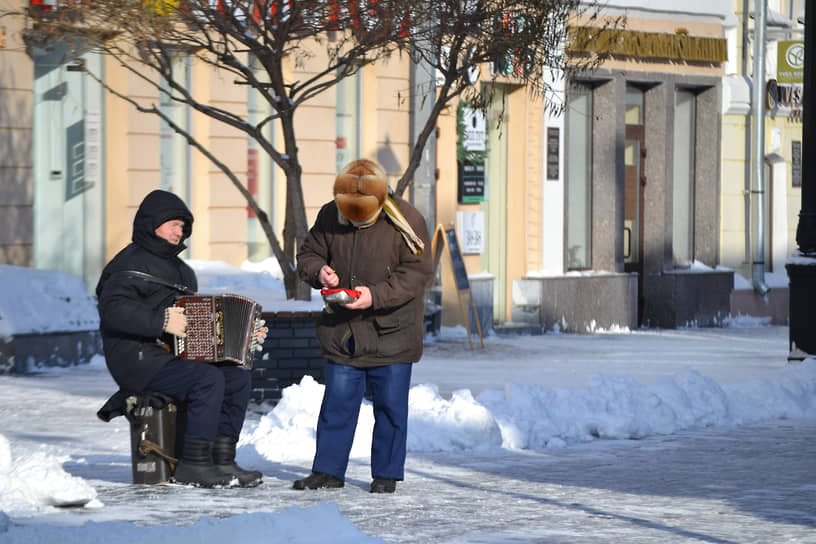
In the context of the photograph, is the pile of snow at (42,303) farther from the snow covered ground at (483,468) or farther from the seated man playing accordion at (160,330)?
the seated man playing accordion at (160,330)

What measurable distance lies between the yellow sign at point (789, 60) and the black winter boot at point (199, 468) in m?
18.5

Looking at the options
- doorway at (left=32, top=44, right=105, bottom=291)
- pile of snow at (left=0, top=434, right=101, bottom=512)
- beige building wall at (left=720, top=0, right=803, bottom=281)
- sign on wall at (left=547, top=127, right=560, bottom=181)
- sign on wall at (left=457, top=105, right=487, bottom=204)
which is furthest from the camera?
beige building wall at (left=720, top=0, right=803, bottom=281)

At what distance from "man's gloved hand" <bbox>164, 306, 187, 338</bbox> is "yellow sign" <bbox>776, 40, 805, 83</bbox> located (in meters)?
18.6

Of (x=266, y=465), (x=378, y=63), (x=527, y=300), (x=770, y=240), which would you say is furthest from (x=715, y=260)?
(x=266, y=465)

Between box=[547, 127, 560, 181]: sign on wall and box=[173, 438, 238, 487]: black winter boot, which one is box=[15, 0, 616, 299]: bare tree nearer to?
box=[173, 438, 238, 487]: black winter boot

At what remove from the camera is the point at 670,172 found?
24.1 metres

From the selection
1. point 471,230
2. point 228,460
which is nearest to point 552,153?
point 471,230

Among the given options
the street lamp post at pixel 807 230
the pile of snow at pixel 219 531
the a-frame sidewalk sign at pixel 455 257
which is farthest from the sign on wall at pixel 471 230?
the pile of snow at pixel 219 531

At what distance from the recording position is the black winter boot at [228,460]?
26.9 feet

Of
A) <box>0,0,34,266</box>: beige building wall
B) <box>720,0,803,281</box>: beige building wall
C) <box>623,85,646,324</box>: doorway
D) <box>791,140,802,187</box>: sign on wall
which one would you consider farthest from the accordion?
<box>791,140,802,187</box>: sign on wall

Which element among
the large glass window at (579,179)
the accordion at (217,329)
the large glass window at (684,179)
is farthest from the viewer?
the large glass window at (684,179)

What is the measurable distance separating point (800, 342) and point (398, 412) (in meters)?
6.53

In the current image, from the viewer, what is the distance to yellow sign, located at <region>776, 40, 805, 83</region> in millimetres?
24906

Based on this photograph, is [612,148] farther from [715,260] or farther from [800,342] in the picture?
[800,342]
